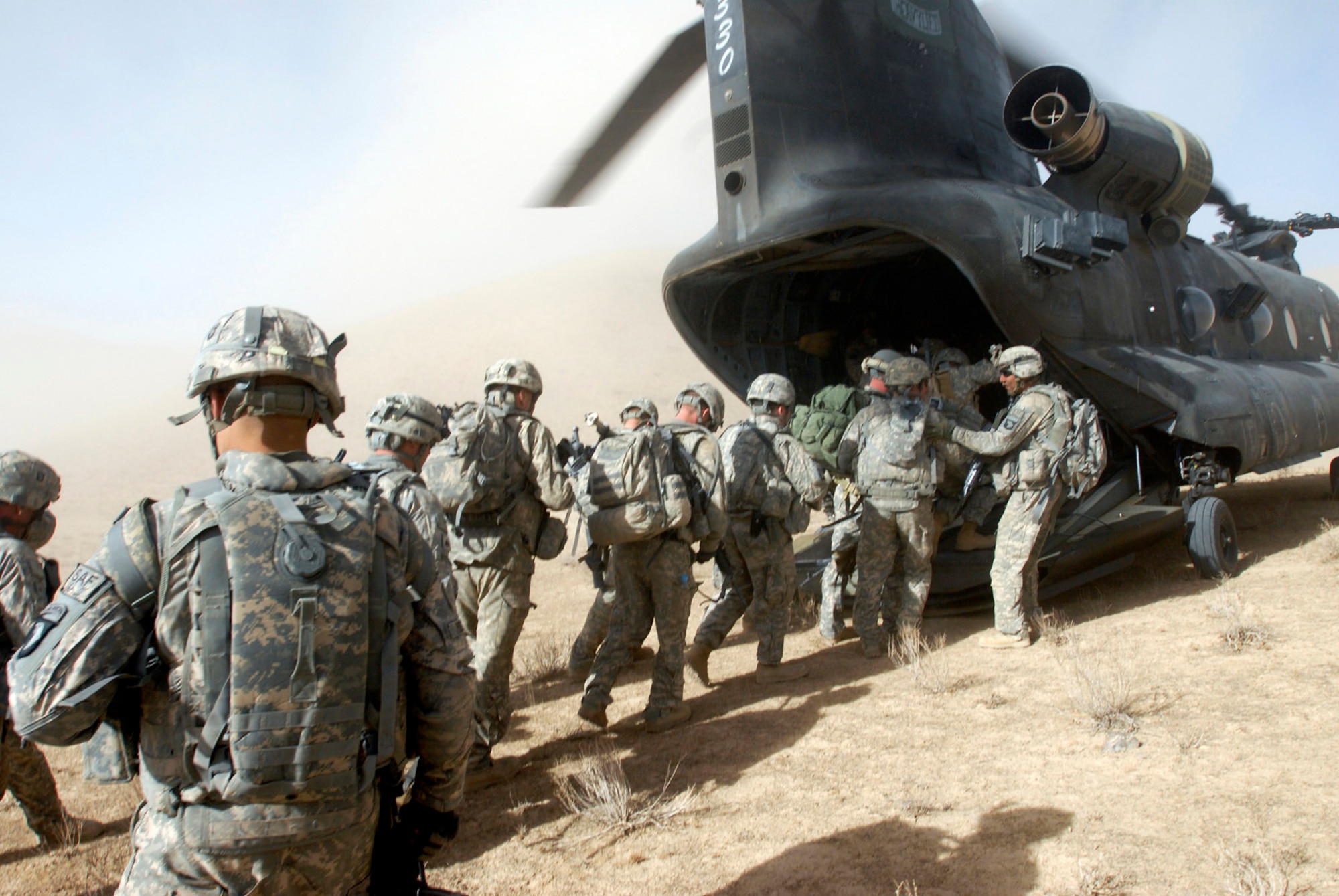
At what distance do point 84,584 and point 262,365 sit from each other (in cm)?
53

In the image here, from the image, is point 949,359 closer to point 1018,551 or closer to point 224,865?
point 1018,551

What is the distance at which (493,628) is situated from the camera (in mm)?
4309

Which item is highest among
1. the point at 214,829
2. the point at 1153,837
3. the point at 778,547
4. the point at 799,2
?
the point at 799,2

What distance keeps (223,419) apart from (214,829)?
81cm

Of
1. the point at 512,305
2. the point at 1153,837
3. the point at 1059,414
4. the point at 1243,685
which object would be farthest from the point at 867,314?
the point at 512,305

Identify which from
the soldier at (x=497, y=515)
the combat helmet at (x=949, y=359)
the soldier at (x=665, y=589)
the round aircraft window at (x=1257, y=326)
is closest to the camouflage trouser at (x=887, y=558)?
the soldier at (x=665, y=589)

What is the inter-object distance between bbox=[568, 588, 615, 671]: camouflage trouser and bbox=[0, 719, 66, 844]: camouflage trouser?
101 inches

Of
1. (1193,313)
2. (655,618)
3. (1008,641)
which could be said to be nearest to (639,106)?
(655,618)

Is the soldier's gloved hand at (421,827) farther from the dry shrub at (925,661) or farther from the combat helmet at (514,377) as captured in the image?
the dry shrub at (925,661)

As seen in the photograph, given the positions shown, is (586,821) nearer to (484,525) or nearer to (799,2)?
(484,525)

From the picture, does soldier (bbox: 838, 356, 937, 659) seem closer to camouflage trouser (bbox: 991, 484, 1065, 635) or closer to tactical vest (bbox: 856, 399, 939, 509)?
tactical vest (bbox: 856, 399, 939, 509)

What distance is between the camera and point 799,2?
21.6 feet

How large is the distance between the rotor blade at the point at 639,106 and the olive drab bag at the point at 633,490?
2.95 metres

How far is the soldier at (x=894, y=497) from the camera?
570 cm
